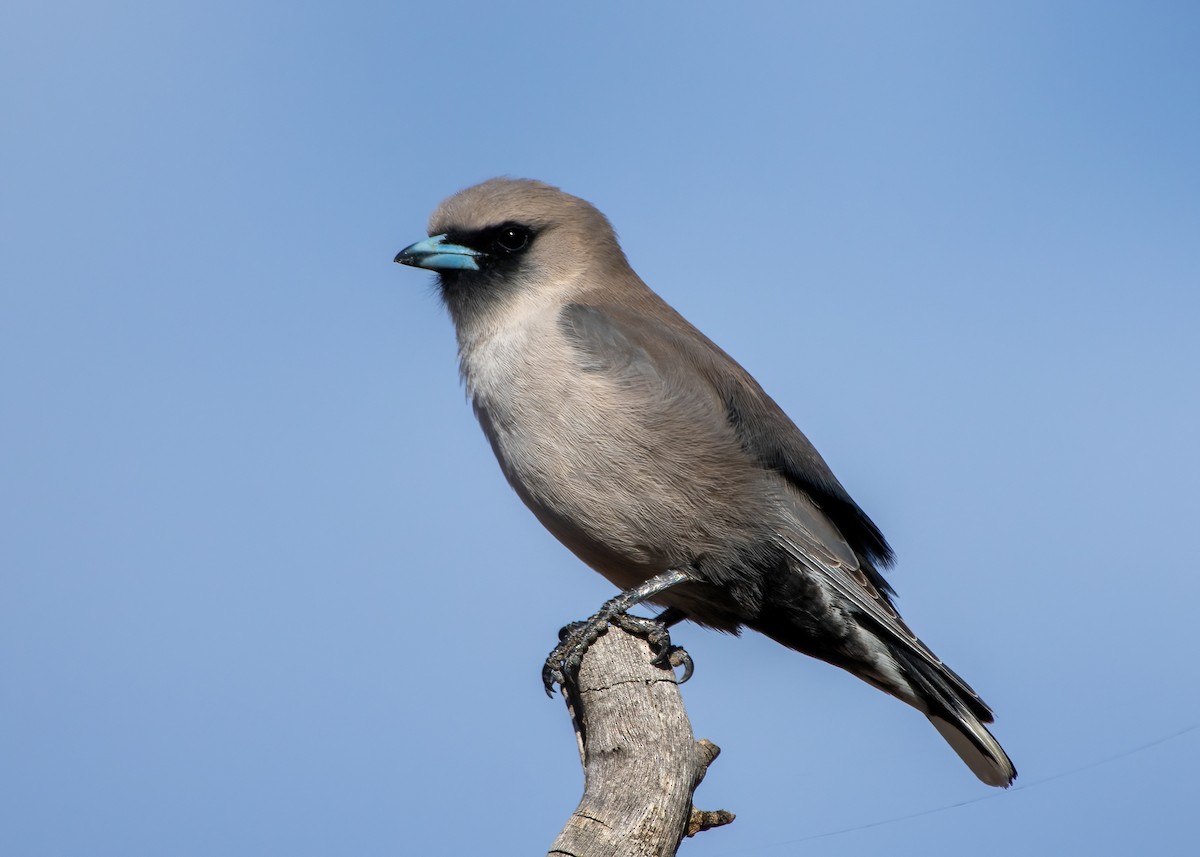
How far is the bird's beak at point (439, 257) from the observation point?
5.66 meters

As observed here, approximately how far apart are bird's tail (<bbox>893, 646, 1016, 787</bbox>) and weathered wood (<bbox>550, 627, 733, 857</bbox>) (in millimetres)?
1181

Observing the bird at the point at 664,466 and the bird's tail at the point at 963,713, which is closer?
→ the bird at the point at 664,466

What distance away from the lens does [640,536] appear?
16.5ft

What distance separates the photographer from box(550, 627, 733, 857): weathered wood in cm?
391

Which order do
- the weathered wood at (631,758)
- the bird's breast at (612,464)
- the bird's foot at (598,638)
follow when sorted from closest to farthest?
1. the weathered wood at (631,758)
2. the bird's foot at (598,638)
3. the bird's breast at (612,464)

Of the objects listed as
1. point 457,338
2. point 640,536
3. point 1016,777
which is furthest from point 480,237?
point 1016,777

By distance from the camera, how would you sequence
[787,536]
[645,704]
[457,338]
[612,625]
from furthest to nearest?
[457,338] < [787,536] < [612,625] < [645,704]

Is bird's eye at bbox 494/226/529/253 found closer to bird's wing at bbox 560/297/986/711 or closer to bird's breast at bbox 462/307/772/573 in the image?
bird's wing at bbox 560/297/986/711

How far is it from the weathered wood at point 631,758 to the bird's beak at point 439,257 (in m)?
1.78

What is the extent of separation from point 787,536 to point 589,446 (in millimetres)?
892

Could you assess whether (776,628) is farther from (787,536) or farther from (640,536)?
(640,536)

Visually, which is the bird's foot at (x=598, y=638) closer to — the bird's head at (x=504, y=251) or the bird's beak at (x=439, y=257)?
the bird's head at (x=504, y=251)

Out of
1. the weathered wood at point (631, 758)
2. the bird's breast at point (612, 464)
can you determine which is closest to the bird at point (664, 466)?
the bird's breast at point (612, 464)

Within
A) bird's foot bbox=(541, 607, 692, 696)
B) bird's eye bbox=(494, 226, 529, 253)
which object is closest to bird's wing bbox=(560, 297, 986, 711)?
bird's eye bbox=(494, 226, 529, 253)
